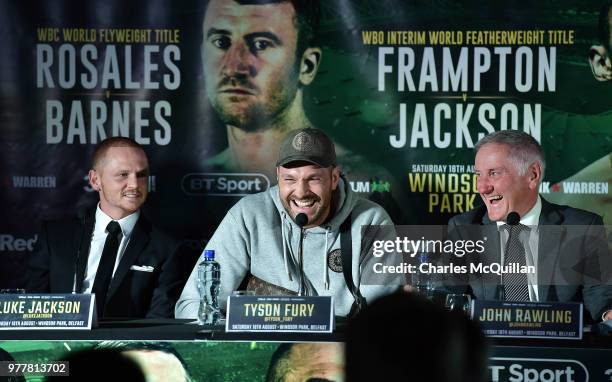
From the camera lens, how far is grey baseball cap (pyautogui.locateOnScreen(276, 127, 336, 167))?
3.74 m

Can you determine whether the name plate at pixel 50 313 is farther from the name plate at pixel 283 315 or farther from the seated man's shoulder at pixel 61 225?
the seated man's shoulder at pixel 61 225

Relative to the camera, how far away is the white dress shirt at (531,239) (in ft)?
12.1

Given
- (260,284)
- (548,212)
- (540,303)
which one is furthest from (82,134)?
(540,303)

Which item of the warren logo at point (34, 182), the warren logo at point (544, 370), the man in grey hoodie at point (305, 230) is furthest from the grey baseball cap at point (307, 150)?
the warren logo at point (34, 182)

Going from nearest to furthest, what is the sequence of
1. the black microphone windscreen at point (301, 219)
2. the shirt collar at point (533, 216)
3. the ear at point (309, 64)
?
the black microphone windscreen at point (301, 219), the shirt collar at point (533, 216), the ear at point (309, 64)

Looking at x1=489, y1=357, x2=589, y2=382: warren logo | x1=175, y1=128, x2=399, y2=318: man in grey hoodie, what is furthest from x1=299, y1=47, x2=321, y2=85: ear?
x1=489, y1=357, x2=589, y2=382: warren logo

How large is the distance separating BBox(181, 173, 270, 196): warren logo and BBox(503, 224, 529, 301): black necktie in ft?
4.67

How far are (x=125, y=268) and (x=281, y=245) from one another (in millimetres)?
634

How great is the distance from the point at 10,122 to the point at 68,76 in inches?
13.9

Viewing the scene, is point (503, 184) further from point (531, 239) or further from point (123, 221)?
point (123, 221)

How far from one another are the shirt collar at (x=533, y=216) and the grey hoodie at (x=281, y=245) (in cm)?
58

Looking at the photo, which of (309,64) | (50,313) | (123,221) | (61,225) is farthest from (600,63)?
(50,313)

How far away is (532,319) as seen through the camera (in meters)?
2.89

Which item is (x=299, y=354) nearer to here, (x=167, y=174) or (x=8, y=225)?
(x=167, y=174)
